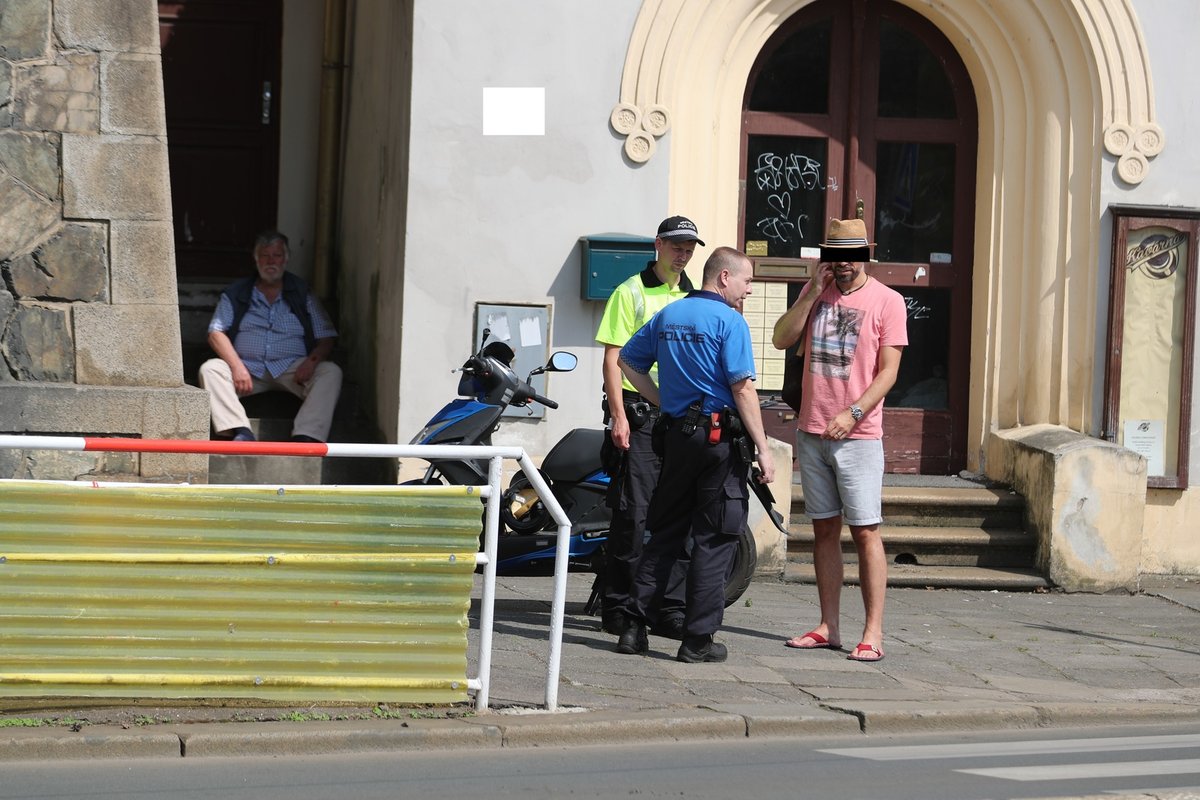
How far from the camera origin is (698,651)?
7.60 m

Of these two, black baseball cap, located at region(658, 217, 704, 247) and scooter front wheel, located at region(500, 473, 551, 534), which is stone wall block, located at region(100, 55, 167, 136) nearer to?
scooter front wheel, located at region(500, 473, 551, 534)

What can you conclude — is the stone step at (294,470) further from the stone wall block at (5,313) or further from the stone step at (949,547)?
the stone step at (949,547)

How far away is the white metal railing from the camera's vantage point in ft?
19.3

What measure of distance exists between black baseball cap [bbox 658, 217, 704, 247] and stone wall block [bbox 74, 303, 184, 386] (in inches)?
101

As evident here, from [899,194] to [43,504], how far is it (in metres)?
7.16

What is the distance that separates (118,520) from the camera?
19.4 ft

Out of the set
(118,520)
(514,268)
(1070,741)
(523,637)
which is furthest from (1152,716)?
(514,268)

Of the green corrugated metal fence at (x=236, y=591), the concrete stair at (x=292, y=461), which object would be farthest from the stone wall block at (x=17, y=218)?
the green corrugated metal fence at (x=236, y=591)

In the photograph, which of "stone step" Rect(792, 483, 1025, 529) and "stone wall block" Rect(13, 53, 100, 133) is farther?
"stone step" Rect(792, 483, 1025, 529)

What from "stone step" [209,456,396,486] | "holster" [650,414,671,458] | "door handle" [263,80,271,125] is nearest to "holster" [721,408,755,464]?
"holster" [650,414,671,458]

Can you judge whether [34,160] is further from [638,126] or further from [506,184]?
[638,126]

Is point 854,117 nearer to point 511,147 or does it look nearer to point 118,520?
point 511,147

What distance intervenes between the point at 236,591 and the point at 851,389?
317 cm

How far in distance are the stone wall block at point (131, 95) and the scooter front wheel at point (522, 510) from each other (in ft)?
8.41
